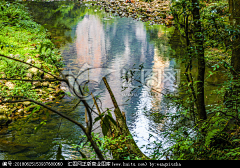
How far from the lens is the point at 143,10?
51.5 ft

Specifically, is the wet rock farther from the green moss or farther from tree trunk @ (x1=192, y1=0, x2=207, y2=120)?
tree trunk @ (x1=192, y1=0, x2=207, y2=120)

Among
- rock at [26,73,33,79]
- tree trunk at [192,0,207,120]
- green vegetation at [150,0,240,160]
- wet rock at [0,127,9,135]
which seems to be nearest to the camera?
green vegetation at [150,0,240,160]

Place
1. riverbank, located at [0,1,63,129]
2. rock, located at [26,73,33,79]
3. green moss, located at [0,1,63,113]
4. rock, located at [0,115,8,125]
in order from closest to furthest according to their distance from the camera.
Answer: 1. rock, located at [0,115,8,125]
2. riverbank, located at [0,1,63,129]
3. green moss, located at [0,1,63,113]
4. rock, located at [26,73,33,79]

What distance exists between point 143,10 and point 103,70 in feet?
30.7

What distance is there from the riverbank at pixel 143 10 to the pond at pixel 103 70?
83 cm

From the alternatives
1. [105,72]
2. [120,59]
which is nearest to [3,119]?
[105,72]

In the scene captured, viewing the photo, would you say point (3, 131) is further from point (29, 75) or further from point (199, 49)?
point (199, 49)

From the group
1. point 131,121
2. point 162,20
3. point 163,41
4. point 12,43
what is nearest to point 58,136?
point 131,121

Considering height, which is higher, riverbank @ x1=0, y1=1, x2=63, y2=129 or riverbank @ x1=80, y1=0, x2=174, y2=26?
riverbank @ x1=80, y1=0, x2=174, y2=26

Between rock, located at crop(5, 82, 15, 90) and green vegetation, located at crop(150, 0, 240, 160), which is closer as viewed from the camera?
green vegetation, located at crop(150, 0, 240, 160)

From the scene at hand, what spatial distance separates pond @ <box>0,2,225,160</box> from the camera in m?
4.11

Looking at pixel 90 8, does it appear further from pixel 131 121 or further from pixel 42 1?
pixel 131 121

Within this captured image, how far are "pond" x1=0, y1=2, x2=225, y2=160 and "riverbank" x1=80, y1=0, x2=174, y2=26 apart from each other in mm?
831

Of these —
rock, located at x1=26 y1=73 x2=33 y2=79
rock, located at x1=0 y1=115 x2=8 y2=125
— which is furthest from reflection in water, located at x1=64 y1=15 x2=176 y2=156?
rock, located at x1=0 y1=115 x2=8 y2=125
